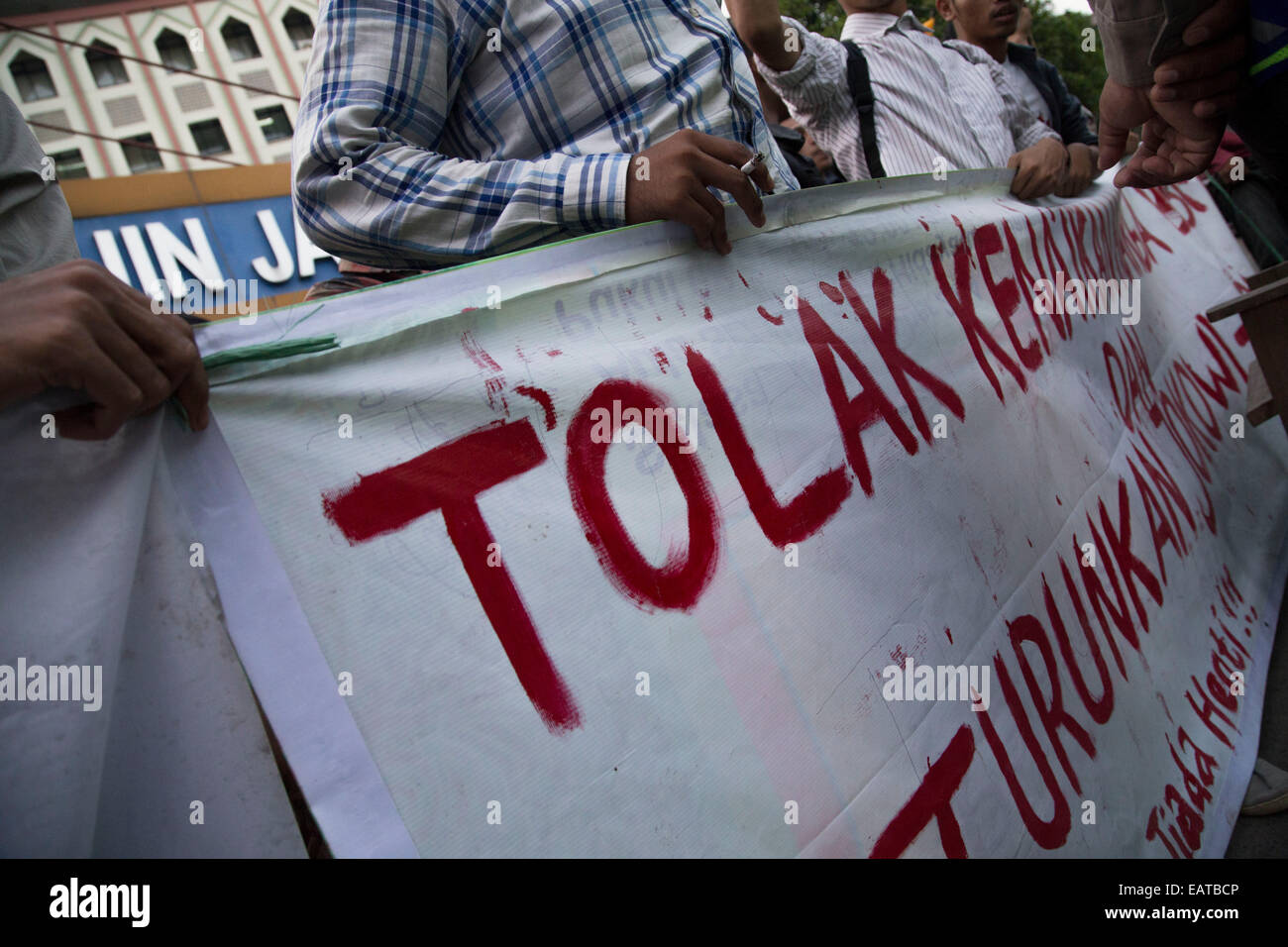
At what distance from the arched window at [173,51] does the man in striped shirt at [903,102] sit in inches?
1056

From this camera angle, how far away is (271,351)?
1.08m

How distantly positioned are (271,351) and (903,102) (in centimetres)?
242

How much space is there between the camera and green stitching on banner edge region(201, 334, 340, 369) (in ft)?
3.44

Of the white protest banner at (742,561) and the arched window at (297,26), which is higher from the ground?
the arched window at (297,26)

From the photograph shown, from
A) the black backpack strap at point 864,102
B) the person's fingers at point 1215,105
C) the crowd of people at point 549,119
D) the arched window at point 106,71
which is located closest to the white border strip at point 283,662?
the crowd of people at point 549,119

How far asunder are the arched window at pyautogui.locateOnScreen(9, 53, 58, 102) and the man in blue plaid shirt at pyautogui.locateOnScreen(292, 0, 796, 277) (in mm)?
29732

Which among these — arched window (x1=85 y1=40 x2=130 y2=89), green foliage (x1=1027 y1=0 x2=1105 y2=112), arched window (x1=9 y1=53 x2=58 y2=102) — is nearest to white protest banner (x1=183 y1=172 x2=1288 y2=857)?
green foliage (x1=1027 y1=0 x2=1105 y2=112)

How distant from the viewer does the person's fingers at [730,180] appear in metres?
1.41

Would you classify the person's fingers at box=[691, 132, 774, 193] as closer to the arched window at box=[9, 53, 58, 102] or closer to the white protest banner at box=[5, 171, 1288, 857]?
the white protest banner at box=[5, 171, 1288, 857]

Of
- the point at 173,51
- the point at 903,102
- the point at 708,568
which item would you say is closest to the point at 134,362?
the point at 708,568

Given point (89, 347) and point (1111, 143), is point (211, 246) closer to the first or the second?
point (1111, 143)

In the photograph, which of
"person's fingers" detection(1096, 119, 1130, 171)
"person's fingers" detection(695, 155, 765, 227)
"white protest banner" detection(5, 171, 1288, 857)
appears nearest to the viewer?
"white protest banner" detection(5, 171, 1288, 857)

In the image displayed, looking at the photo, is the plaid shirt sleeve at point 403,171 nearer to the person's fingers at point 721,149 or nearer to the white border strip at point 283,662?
the person's fingers at point 721,149
